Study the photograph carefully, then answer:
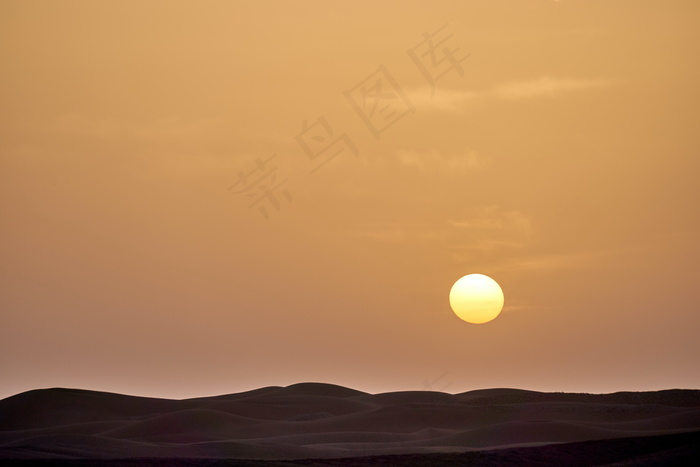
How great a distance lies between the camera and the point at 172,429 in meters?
36.5

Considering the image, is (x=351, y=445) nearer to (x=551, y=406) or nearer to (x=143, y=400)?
(x=551, y=406)

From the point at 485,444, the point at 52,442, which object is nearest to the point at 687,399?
the point at 485,444

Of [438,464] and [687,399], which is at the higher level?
[687,399]

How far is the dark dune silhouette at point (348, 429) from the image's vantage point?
2220 cm

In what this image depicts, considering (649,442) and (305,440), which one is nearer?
(649,442)

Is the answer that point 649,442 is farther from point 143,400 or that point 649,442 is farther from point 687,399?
point 143,400

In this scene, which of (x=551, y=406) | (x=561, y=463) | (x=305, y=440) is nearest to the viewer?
(x=561, y=463)

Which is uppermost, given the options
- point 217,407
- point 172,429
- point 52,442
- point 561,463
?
point 217,407

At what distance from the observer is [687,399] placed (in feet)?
146

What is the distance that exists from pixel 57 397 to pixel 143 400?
423 centimetres

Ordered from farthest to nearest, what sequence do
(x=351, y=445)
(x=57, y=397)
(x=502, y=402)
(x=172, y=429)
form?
(x=57, y=397), (x=502, y=402), (x=172, y=429), (x=351, y=445)

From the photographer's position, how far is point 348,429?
3669 cm

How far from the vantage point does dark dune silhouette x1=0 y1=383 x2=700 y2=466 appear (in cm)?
2220

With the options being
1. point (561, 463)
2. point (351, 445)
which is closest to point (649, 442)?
point (561, 463)
